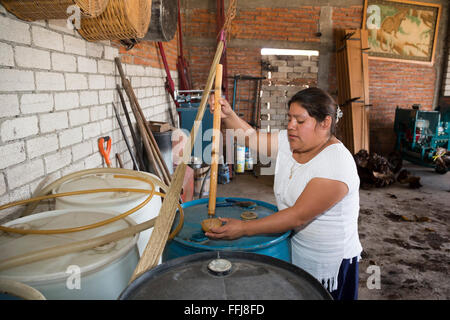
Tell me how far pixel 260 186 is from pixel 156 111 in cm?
221

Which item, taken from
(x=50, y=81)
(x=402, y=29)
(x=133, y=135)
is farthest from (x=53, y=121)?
(x=402, y=29)

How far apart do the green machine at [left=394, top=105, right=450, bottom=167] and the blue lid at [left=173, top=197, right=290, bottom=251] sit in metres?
5.57

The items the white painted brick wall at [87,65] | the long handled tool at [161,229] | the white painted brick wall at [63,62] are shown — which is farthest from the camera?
the white painted brick wall at [87,65]

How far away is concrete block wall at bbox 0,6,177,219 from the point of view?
1379mm

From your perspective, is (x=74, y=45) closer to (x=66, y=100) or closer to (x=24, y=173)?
(x=66, y=100)

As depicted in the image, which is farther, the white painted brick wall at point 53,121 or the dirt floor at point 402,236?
the dirt floor at point 402,236

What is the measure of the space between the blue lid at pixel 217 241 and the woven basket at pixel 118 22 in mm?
1240

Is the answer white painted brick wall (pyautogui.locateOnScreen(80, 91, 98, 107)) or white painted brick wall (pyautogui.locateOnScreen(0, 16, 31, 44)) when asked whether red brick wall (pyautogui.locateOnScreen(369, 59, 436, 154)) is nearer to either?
white painted brick wall (pyautogui.locateOnScreen(80, 91, 98, 107))

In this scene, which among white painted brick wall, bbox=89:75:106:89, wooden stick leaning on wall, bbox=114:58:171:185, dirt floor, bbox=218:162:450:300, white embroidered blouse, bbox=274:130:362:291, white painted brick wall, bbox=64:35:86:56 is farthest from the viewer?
wooden stick leaning on wall, bbox=114:58:171:185

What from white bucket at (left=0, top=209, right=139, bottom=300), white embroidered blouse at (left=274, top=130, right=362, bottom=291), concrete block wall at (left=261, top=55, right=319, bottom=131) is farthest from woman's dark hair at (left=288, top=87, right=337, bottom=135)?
concrete block wall at (left=261, top=55, right=319, bottom=131)

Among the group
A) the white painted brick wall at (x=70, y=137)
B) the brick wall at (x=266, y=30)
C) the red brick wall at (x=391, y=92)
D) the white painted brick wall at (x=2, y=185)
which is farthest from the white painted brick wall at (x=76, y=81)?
the red brick wall at (x=391, y=92)

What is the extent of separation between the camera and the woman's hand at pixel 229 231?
1.21 metres

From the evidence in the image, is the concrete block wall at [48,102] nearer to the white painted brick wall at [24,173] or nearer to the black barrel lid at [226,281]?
the white painted brick wall at [24,173]

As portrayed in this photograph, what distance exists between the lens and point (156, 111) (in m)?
4.05
